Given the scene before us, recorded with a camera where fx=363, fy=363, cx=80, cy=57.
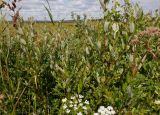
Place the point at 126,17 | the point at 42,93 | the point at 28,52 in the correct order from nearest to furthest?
the point at 42,93
the point at 28,52
the point at 126,17

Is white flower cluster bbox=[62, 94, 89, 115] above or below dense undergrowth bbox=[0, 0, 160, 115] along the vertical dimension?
below

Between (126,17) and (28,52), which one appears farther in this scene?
(126,17)

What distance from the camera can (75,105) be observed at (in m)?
4.75

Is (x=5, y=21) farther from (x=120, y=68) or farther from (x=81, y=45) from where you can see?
(x=120, y=68)

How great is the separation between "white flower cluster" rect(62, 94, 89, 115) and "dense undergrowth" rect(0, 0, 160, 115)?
5 centimetres

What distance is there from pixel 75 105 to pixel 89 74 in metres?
0.70

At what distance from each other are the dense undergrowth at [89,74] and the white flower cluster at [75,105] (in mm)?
50

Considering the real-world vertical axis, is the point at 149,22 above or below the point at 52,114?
above

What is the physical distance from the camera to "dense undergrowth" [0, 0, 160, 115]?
4.74 m

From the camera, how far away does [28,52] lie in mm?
5633

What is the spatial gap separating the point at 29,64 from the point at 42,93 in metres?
0.53

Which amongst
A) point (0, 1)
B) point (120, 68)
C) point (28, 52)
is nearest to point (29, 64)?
point (28, 52)

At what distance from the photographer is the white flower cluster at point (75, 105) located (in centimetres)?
472

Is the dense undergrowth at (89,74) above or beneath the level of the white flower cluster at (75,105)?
above
